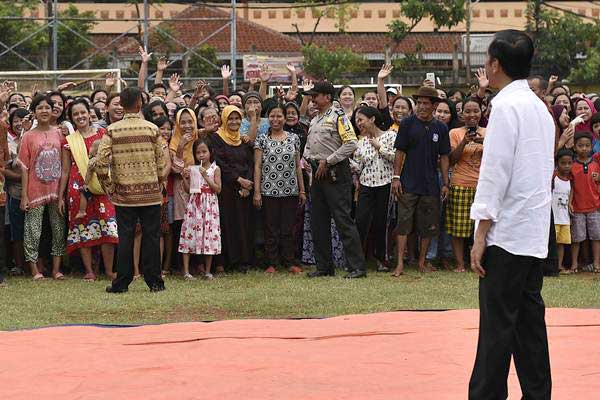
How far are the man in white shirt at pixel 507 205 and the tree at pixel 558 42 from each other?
98.3ft

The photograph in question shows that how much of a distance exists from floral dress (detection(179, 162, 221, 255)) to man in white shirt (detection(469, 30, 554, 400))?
619 centimetres

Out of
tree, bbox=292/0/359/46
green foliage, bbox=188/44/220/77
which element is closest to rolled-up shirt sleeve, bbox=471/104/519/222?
green foliage, bbox=188/44/220/77

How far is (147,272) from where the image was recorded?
988 cm

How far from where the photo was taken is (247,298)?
9.52 m

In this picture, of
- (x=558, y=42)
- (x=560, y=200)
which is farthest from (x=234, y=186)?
(x=558, y=42)

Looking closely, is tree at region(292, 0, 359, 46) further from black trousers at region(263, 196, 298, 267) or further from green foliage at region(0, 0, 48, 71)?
black trousers at region(263, 196, 298, 267)

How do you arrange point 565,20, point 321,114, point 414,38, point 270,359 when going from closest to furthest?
point 270,359 → point 321,114 → point 565,20 → point 414,38

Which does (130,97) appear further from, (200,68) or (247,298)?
(200,68)

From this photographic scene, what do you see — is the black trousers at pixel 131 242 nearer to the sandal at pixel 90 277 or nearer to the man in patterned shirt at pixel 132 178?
the man in patterned shirt at pixel 132 178

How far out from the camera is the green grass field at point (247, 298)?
28.5 feet

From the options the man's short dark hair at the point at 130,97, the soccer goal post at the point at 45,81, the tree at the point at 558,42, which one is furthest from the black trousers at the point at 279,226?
the tree at the point at 558,42

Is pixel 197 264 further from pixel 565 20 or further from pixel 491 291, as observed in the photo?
pixel 565 20

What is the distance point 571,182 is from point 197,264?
397 cm

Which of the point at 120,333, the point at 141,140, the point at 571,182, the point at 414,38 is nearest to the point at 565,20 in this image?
the point at 414,38
